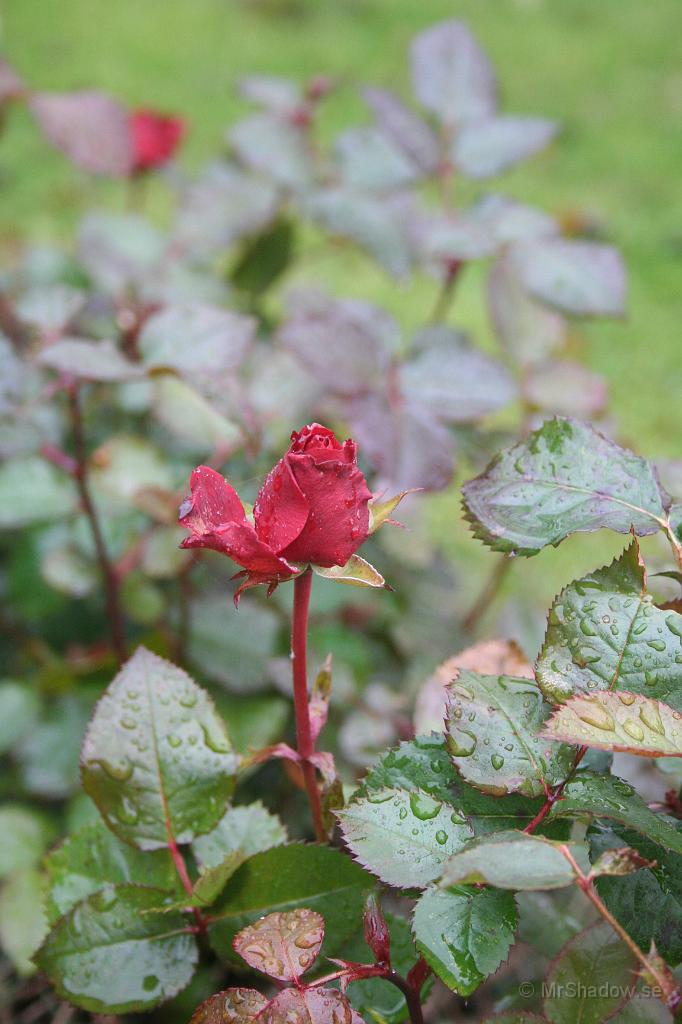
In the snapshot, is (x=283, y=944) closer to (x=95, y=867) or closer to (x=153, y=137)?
(x=95, y=867)

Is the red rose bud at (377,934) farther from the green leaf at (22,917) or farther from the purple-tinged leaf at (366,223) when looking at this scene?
the purple-tinged leaf at (366,223)

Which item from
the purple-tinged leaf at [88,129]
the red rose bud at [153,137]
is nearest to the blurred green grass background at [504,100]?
the red rose bud at [153,137]

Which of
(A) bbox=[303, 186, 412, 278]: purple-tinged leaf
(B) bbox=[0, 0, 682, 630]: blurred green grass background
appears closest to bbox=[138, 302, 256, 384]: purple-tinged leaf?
(A) bbox=[303, 186, 412, 278]: purple-tinged leaf

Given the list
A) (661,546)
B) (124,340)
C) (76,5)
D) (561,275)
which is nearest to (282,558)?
(661,546)

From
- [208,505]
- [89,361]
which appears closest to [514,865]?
[208,505]

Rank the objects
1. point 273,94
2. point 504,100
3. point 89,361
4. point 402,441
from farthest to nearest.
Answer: point 504,100 < point 273,94 < point 402,441 < point 89,361
